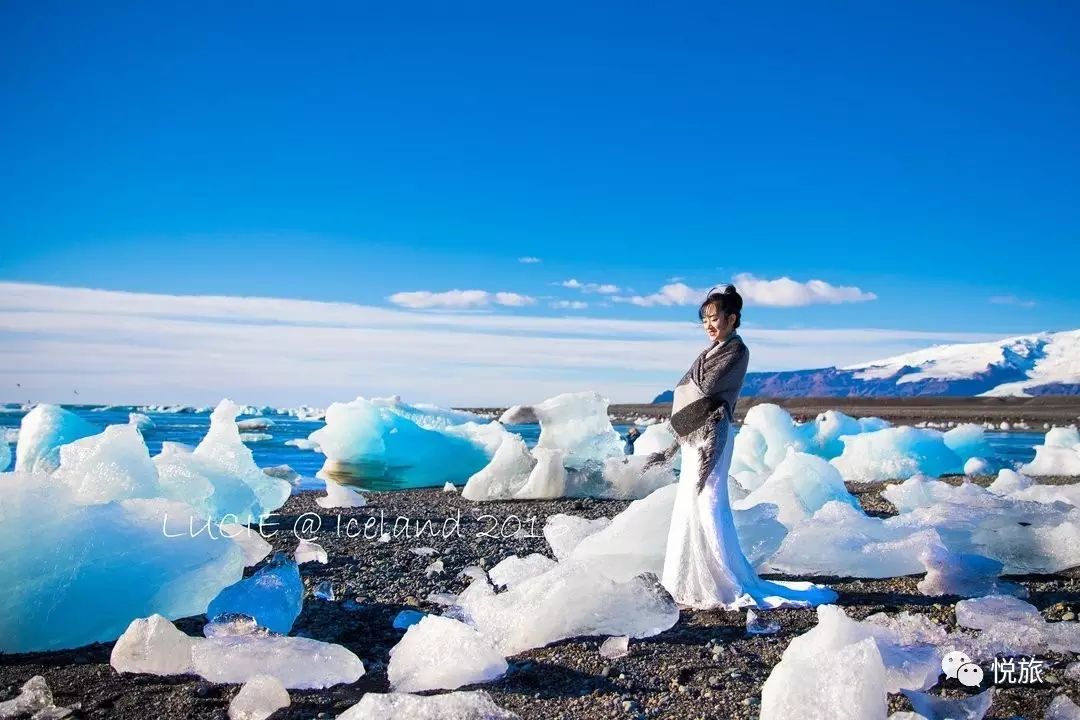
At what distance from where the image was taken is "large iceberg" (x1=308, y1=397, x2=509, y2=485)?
51.7ft

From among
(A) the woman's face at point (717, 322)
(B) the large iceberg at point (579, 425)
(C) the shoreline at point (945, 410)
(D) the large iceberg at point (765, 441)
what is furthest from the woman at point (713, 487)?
(C) the shoreline at point (945, 410)

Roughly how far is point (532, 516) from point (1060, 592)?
5731 mm

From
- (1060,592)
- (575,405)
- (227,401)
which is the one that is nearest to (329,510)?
(227,401)

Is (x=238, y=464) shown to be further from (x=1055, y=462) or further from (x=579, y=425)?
(x=1055, y=462)

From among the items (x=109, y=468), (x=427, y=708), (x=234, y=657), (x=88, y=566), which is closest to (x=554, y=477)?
(x=109, y=468)

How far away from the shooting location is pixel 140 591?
5.00 meters

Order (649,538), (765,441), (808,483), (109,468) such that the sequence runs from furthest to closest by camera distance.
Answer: (765,441) < (808,483) < (109,468) < (649,538)

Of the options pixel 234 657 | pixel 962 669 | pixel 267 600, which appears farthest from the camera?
pixel 267 600

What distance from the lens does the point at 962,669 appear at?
3756 mm

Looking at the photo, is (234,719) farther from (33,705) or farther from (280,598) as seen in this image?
(280,598)

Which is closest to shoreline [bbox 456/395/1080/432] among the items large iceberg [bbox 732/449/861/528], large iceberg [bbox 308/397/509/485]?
large iceberg [bbox 308/397/509/485]

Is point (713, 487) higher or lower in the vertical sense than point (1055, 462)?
higher

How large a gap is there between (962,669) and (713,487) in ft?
5.30

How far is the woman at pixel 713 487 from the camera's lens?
4.91 metres
